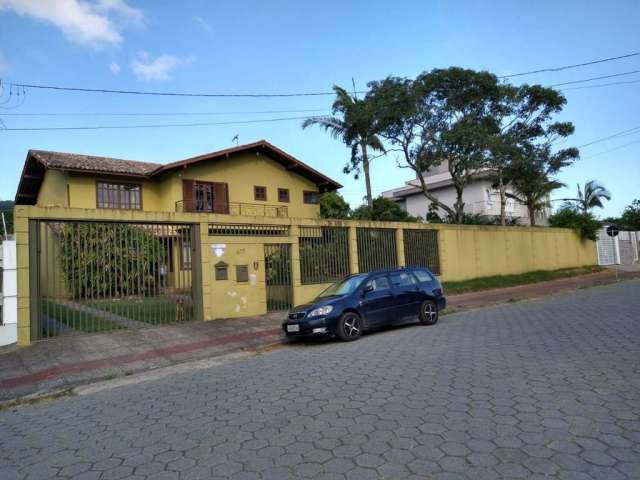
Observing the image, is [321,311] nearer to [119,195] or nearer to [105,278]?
[105,278]

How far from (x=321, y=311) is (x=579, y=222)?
87.9 ft

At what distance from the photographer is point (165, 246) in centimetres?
1182

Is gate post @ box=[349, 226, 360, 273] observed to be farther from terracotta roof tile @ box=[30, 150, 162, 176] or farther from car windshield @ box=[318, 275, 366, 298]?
terracotta roof tile @ box=[30, 150, 162, 176]

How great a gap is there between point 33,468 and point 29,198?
95.6 ft

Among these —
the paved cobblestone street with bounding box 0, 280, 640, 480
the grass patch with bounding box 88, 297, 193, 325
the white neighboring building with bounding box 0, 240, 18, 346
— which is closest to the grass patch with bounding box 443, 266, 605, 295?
the grass patch with bounding box 88, 297, 193, 325

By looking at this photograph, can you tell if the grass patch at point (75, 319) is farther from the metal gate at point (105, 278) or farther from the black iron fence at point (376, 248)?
the black iron fence at point (376, 248)

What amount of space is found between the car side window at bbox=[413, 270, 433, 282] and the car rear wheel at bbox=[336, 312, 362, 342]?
2496mm

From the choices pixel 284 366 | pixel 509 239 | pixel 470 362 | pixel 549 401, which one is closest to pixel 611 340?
pixel 470 362

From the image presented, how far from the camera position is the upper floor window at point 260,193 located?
2572 cm

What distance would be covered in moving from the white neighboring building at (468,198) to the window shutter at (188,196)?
1431 centimetres

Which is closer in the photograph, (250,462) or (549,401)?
(250,462)

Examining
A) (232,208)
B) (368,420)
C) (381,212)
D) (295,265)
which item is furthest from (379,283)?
(381,212)

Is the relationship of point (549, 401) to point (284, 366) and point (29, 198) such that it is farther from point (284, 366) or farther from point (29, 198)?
point (29, 198)

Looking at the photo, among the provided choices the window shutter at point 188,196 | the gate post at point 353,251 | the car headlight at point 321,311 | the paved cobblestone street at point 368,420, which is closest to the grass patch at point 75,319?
the paved cobblestone street at point 368,420
